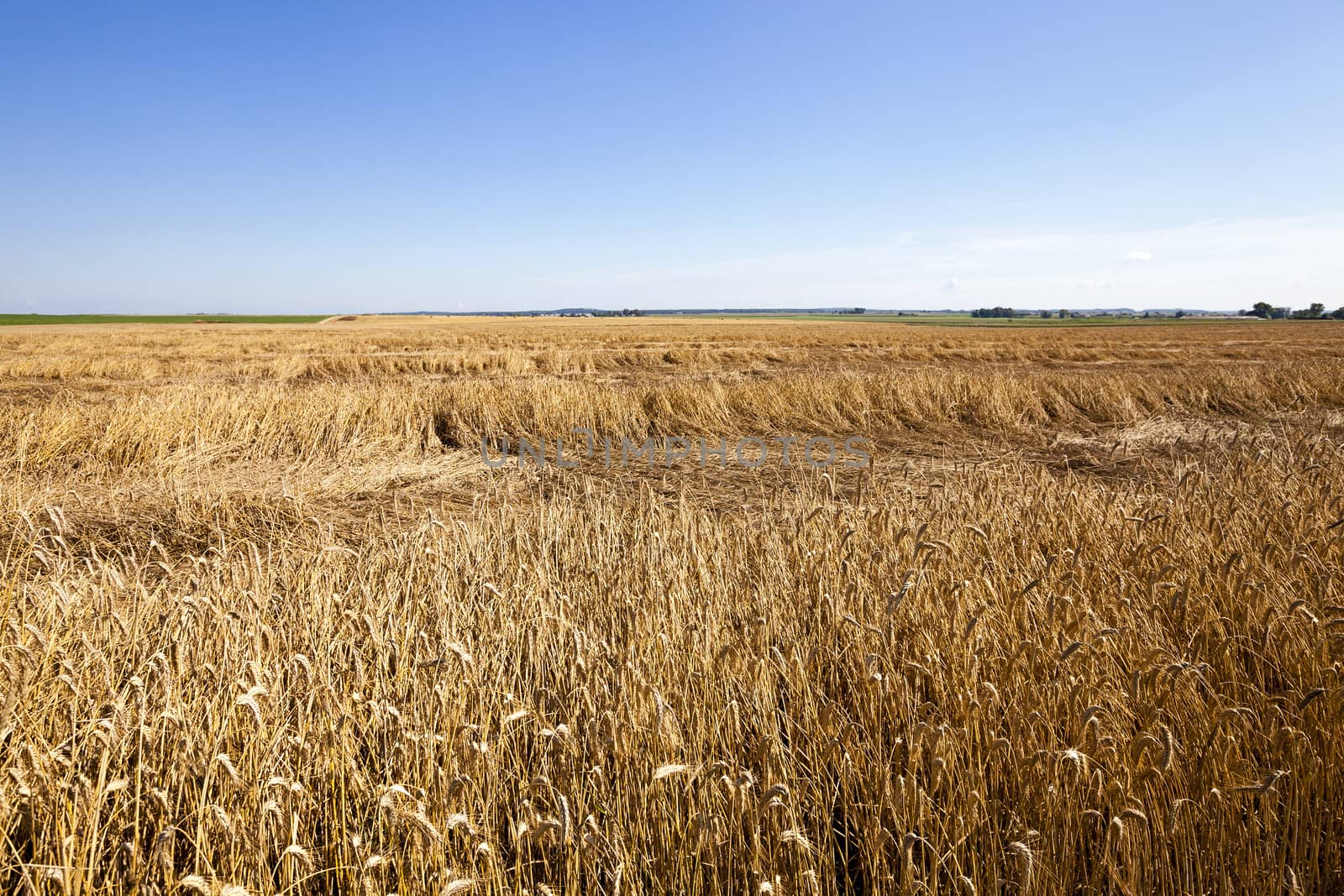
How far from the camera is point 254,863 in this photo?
5.78ft

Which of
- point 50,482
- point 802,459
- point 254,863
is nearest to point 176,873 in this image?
point 254,863

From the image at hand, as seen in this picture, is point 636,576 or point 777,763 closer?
point 777,763

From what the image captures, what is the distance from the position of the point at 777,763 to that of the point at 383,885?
1184 mm

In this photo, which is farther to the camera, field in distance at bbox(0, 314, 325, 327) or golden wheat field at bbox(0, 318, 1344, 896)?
field in distance at bbox(0, 314, 325, 327)

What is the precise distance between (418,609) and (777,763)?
1.75 metres

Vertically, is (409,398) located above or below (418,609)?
above

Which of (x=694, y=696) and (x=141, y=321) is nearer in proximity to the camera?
(x=694, y=696)

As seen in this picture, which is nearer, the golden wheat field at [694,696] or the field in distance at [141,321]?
the golden wheat field at [694,696]

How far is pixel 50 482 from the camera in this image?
237 inches

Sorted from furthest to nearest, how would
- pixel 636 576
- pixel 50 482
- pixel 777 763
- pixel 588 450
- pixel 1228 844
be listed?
pixel 588 450 < pixel 50 482 < pixel 636 576 < pixel 777 763 < pixel 1228 844

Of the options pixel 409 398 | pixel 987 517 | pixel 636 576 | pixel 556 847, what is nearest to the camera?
pixel 556 847

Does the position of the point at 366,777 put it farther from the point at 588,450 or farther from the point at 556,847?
the point at 588,450

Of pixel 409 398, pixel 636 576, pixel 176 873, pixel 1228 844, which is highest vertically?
pixel 409 398

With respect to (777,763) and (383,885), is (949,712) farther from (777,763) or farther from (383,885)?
(383,885)
